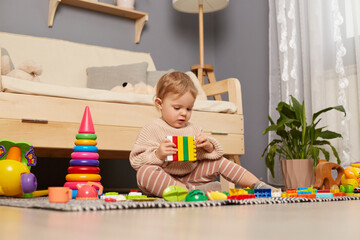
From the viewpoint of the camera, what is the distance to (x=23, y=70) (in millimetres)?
Result: 1898

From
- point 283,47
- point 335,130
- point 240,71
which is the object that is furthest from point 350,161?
Result: point 240,71

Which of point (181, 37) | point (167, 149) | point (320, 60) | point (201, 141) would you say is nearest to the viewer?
point (167, 149)

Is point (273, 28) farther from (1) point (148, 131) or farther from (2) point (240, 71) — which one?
(1) point (148, 131)

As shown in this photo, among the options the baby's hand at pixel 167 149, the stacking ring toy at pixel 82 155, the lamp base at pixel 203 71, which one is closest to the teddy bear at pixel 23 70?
the stacking ring toy at pixel 82 155

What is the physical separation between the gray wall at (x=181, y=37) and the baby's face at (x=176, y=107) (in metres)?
1.16

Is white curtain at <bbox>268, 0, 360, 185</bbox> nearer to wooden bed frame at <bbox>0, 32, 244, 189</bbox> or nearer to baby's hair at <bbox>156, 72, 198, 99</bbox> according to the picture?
wooden bed frame at <bbox>0, 32, 244, 189</bbox>

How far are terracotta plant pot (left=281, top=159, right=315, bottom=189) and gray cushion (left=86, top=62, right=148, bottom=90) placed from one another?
93cm

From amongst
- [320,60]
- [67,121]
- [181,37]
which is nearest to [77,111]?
[67,121]

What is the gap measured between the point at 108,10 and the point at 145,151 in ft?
4.93

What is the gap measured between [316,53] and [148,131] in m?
1.16

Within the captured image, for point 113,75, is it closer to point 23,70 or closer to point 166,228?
point 23,70

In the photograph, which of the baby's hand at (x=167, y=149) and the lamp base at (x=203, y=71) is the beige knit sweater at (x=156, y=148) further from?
the lamp base at (x=203, y=71)

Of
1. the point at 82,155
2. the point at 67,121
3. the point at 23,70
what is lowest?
the point at 82,155

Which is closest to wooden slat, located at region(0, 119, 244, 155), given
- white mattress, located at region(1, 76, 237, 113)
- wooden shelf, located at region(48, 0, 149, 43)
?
white mattress, located at region(1, 76, 237, 113)
